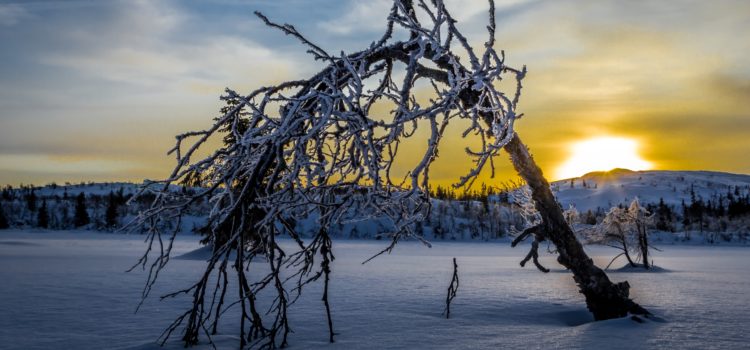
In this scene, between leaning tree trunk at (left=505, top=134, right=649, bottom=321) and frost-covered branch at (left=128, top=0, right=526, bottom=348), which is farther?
leaning tree trunk at (left=505, top=134, right=649, bottom=321)

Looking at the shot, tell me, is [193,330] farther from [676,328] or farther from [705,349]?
[676,328]

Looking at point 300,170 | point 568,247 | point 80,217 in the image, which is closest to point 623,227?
point 568,247

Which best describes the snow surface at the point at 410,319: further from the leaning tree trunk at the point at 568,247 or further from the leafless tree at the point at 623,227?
the leafless tree at the point at 623,227

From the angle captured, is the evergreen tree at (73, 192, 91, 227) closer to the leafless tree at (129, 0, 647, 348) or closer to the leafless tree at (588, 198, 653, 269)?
the leafless tree at (588, 198, 653, 269)

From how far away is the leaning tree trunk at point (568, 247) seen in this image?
6.61m

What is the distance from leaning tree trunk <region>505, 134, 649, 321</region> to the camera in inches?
260

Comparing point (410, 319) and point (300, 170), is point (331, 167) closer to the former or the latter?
point (300, 170)

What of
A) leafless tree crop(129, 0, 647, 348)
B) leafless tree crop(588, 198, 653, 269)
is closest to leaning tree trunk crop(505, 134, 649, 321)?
leafless tree crop(129, 0, 647, 348)

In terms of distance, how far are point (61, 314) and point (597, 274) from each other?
6843 millimetres

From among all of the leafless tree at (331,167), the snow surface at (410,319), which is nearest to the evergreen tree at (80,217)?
the snow surface at (410,319)

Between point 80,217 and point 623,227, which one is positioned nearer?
point 623,227

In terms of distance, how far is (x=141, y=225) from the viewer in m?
4.64

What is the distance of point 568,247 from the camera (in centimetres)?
670

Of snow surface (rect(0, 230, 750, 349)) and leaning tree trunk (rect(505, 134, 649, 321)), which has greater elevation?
leaning tree trunk (rect(505, 134, 649, 321))
